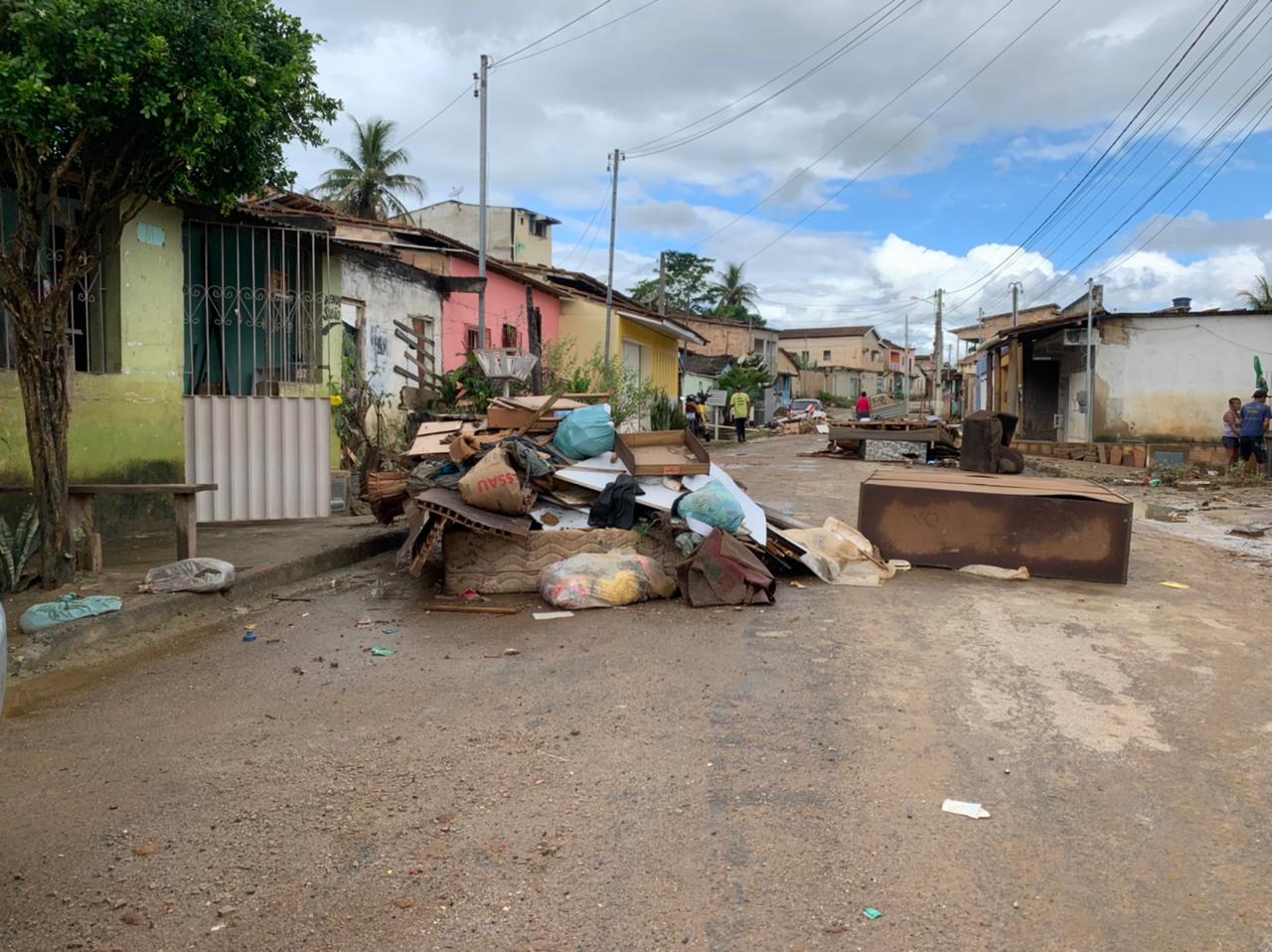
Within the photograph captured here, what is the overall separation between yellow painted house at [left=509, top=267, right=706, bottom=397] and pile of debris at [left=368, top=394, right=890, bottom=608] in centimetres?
1333

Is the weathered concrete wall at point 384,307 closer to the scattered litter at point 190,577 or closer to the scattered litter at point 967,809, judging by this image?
the scattered litter at point 190,577

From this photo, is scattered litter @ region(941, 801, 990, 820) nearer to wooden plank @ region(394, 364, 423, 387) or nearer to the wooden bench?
the wooden bench

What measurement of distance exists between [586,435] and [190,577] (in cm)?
317

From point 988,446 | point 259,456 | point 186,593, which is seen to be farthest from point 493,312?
point 186,593

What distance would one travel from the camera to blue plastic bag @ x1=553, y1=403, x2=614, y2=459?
25.9ft

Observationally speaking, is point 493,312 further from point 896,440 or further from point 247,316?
point 896,440

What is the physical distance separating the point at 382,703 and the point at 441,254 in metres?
11.9

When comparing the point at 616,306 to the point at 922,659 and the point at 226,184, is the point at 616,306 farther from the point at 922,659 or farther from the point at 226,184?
the point at 922,659

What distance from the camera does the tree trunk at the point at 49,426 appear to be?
5.79 metres

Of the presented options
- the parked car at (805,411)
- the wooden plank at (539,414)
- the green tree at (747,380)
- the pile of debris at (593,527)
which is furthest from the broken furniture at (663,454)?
the parked car at (805,411)

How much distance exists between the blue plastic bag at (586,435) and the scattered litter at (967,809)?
196 inches

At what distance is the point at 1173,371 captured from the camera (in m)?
22.4

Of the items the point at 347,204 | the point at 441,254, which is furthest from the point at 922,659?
the point at 347,204

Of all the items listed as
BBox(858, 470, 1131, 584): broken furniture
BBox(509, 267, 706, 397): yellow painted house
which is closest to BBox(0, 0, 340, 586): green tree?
BBox(858, 470, 1131, 584): broken furniture
